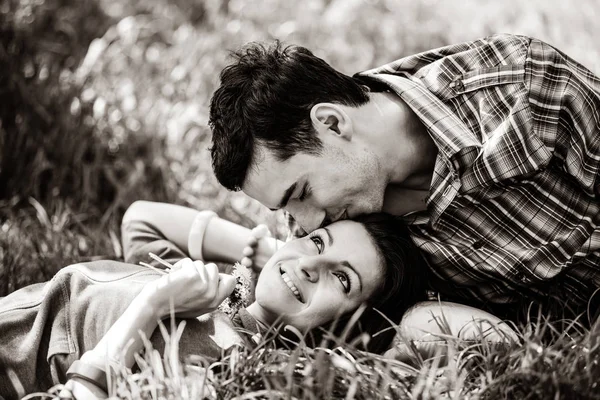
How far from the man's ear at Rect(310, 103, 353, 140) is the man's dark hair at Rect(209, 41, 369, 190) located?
34 mm

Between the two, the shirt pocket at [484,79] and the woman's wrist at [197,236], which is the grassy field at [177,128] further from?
the shirt pocket at [484,79]

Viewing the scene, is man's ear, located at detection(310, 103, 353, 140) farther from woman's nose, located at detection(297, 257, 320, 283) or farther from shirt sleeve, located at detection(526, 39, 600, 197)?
shirt sleeve, located at detection(526, 39, 600, 197)

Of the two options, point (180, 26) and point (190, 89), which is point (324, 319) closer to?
point (190, 89)

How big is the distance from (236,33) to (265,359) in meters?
3.54

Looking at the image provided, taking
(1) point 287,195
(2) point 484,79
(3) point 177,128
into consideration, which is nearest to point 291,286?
(1) point 287,195

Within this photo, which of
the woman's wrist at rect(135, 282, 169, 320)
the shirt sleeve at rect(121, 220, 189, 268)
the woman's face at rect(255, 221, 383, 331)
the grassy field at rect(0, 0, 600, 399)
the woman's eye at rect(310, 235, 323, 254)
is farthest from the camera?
the shirt sleeve at rect(121, 220, 189, 268)

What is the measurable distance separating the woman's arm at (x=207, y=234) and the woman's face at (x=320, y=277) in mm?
566

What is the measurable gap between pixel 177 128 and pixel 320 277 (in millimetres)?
2082

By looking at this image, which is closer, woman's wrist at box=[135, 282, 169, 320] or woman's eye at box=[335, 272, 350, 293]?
woman's wrist at box=[135, 282, 169, 320]

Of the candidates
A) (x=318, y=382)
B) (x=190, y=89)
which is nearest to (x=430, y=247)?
(x=318, y=382)

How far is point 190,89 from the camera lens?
180 inches

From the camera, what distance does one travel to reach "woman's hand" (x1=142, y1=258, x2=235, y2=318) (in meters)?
2.14

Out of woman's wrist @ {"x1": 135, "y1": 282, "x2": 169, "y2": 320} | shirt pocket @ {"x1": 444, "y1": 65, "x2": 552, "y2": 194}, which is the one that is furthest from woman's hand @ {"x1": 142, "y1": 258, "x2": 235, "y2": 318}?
shirt pocket @ {"x1": 444, "y1": 65, "x2": 552, "y2": 194}

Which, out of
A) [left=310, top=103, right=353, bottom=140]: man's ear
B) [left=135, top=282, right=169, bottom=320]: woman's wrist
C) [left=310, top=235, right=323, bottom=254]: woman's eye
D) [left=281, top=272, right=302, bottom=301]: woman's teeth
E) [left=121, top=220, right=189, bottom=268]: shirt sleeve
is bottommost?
[left=121, top=220, right=189, bottom=268]: shirt sleeve
